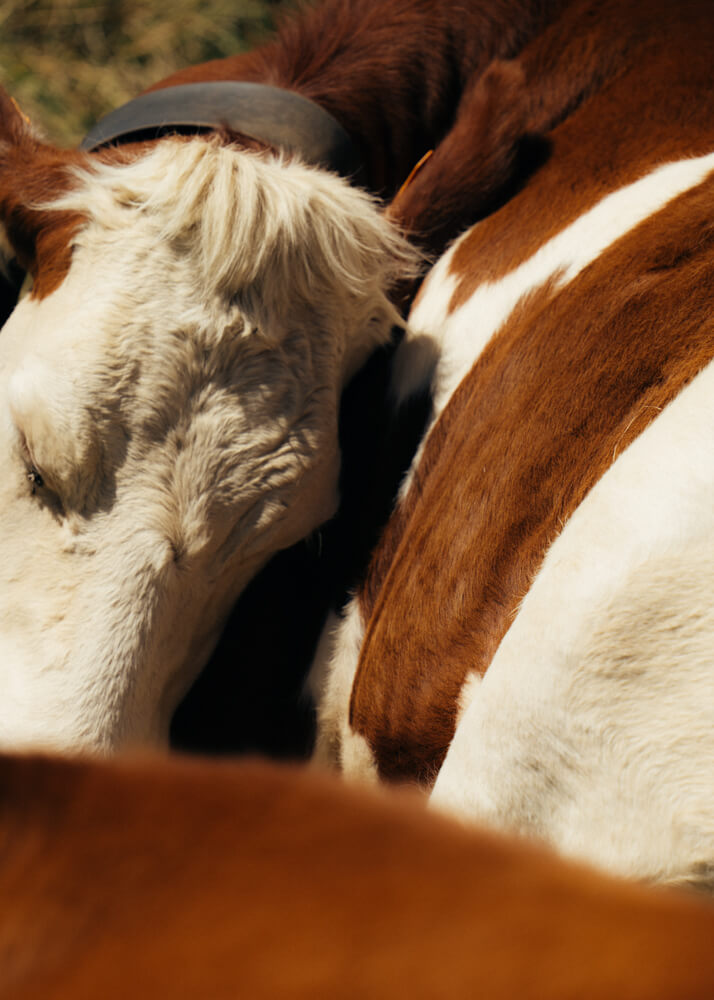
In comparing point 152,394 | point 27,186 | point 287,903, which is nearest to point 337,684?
point 152,394

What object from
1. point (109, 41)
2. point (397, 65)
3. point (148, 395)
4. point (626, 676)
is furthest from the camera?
point (109, 41)

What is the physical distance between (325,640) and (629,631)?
46cm

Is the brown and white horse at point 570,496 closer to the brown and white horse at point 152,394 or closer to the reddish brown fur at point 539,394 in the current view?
the reddish brown fur at point 539,394

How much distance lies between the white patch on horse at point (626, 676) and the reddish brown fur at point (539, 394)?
7 cm

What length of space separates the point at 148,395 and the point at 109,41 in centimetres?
280

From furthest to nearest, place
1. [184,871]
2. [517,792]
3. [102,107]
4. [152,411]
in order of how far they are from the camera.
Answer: [102,107] < [152,411] < [517,792] < [184,871]

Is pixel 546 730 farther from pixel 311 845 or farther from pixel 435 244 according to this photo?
pixel 435 244

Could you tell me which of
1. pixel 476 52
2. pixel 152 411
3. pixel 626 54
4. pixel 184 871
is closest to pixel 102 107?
pixel 476 52

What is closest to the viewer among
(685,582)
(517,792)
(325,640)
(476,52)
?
(685,582)

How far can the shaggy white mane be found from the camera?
2.80ft

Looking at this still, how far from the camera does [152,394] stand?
854mm

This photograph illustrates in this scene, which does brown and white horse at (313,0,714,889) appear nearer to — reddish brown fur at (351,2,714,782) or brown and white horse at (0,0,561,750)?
reddish brown fur at (351,2,714,782)

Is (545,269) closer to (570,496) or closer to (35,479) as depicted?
(570,496)

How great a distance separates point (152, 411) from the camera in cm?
86
